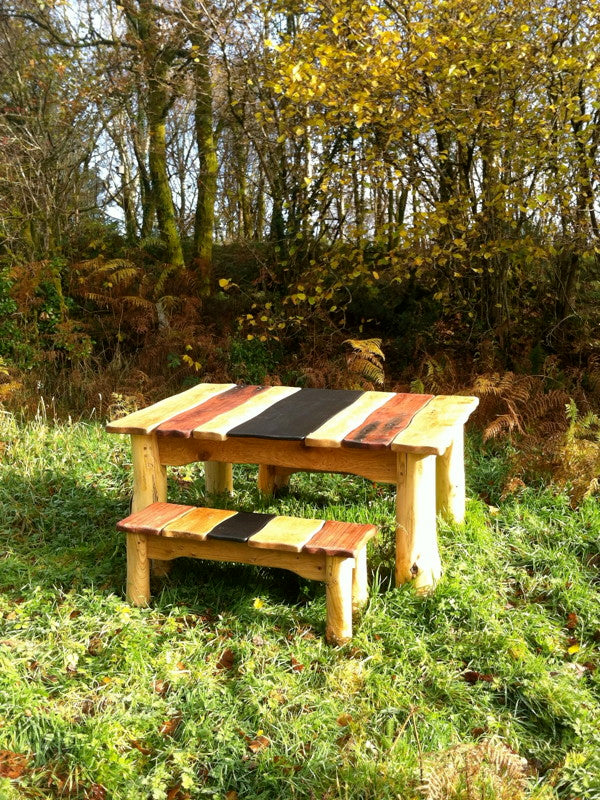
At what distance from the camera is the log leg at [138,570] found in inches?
140

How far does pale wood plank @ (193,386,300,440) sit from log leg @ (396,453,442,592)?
928 millimetres

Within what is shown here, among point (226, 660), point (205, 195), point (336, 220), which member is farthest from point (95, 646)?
point (205, 195)

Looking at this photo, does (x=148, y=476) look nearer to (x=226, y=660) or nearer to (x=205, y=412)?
(x=205, y=412)

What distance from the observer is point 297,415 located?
153 inches

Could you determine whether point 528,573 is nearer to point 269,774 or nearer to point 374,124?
point 269,774

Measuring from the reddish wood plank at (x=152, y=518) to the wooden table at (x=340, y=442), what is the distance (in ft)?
0.77

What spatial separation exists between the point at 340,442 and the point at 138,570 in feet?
4.20

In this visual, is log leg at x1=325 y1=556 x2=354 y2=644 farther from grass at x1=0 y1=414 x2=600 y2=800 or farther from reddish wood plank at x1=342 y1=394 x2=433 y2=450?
reddish wood plank at x1=342 y1=394 x2=433 y2=450

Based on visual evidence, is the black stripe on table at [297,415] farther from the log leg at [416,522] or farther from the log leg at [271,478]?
the log leg at [271,478]

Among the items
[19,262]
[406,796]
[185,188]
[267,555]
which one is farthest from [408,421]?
[185,188]

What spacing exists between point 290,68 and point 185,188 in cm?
993

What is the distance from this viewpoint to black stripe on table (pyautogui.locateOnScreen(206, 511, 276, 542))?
10.7ft

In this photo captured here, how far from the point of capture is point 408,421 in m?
3.71

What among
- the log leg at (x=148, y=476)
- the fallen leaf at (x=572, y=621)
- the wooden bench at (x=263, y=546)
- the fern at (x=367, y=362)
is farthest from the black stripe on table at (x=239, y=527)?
the fern at (x=367, y=362)
